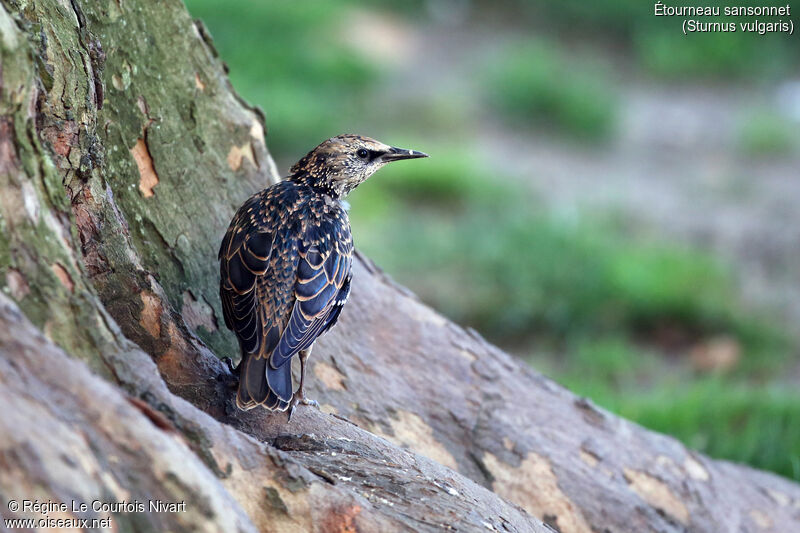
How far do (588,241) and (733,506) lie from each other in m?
3.51

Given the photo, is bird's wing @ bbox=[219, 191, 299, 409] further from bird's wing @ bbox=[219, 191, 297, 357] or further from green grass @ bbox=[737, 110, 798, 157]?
green grass @ bbox=[737, 110, 798, 157]

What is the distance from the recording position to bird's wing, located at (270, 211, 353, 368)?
10.2ft

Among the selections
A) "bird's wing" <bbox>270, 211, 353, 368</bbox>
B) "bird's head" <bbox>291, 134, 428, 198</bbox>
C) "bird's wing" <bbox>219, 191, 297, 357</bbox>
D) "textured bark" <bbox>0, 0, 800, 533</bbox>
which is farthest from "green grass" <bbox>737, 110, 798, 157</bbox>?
"bird's wing" <bbox>219, 191, 297, 357</bbox>

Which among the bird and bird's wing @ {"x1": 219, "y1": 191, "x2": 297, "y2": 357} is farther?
bird's wing @ {"x1": 219, "y1": 191, "x2": 297, "y2": 357}

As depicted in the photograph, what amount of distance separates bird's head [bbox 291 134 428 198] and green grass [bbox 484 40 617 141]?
626cm

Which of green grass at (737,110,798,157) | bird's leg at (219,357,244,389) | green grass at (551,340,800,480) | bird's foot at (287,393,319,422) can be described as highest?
green grass at (737,110,798,157)

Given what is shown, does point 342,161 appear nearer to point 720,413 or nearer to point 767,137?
point 720,413

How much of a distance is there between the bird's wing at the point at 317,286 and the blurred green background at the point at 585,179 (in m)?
2.48

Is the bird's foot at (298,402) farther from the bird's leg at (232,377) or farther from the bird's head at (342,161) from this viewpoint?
the bird's head at (342,161)

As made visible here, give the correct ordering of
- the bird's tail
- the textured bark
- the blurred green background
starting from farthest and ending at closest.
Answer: the blurred green background, the bird's tail, the textured bark

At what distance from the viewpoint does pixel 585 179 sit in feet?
30.2

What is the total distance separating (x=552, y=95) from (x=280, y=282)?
724 cm

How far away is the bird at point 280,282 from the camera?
300 centimetres

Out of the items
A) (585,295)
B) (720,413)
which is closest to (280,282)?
(720,413)
